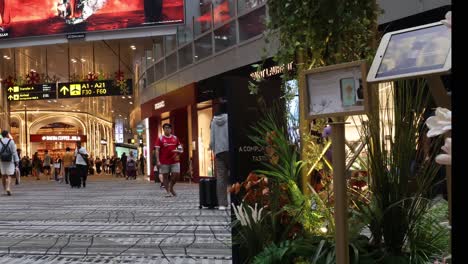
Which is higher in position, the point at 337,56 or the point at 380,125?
the point at 337,56

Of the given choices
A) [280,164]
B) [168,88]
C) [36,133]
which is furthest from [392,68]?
[36,133]

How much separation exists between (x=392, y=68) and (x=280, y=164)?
1.37 meters

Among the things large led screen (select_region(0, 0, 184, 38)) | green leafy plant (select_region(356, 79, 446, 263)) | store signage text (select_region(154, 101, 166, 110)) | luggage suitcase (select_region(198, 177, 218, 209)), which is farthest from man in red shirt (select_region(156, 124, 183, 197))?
store signage text (select_region(154, 101, 166, 110))

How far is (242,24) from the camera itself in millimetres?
14250

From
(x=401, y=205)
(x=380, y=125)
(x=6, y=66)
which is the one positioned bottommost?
(x=401, y=205)

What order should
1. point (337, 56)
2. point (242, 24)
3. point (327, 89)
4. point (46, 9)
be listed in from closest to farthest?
point (327, 89) < point (337, 56) < point (242, 24) < point (46, 9)

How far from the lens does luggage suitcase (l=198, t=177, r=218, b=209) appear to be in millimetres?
8855

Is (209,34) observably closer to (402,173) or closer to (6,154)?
(6,154)

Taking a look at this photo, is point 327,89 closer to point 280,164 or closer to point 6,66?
point 280,164

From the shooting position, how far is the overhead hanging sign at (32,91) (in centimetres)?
2645

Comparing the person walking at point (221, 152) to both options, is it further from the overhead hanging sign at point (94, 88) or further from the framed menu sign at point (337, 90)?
the overhead hanging sign at point (94, 88)

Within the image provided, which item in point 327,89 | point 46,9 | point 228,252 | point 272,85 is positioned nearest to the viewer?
point 327,89

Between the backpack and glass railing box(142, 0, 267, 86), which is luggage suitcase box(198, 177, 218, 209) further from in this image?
the backpack

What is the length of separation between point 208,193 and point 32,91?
1964cm
